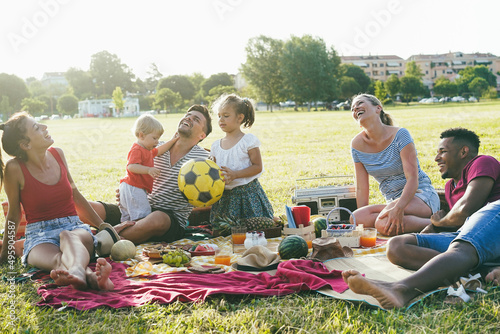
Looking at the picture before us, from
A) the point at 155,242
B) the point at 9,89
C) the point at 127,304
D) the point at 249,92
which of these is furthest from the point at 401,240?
the point at 9,89

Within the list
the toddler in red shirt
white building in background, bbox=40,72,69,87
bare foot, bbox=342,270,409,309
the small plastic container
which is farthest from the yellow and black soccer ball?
white building in background, bbox=40,72,69,87

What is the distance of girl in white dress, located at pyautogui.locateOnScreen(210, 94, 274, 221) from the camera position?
579 cm

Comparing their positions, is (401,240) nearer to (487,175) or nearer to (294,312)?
(487,175)

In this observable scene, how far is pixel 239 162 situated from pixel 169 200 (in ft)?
3.17

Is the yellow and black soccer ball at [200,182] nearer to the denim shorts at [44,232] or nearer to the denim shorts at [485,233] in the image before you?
the denim shorts at [44,232]

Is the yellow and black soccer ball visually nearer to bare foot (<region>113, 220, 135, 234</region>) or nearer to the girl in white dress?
the girl in white dress

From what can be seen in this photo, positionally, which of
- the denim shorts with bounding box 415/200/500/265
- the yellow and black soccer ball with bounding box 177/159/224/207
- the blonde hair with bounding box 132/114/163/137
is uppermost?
the blonde hair with bounding box 132/114/163/137

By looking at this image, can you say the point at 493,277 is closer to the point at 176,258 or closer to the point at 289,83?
the point at 176,258

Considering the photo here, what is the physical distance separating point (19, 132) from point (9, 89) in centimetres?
10876

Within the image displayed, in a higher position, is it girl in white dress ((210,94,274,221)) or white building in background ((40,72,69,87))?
white building in background ((40,72,69,87))

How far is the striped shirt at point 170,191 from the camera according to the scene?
5676mm

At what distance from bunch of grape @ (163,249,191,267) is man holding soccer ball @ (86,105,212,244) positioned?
0.92 metres

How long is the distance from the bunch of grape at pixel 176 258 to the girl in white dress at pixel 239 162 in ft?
4.64

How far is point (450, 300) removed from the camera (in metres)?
3.15
